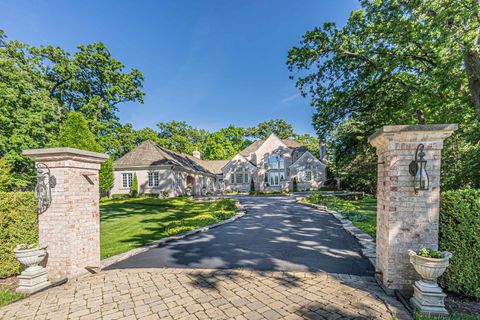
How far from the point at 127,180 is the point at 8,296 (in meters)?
22.4

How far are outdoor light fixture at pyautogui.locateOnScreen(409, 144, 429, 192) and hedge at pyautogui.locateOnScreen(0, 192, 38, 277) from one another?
7.33 m

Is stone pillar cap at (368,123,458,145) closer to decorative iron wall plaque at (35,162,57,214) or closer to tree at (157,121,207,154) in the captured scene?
decorative iron wall plaque at (35,162,57,214)

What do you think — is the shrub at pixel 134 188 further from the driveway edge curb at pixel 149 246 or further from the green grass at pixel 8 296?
the green grass at pixel 8 296

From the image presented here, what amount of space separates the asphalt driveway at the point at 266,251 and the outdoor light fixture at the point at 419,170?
7.11ft

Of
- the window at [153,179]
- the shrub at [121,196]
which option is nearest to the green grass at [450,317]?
the window at [153,179]

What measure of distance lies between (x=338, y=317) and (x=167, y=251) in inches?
179

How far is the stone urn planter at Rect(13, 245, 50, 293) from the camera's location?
3.88 metres

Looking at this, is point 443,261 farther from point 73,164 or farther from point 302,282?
point 73,164

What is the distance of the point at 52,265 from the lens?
Result: 4293 mm

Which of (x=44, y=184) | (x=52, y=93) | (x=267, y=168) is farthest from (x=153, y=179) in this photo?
(x=44, y=184)

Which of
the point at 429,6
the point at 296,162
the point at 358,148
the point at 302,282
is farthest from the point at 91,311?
the point at 296,162

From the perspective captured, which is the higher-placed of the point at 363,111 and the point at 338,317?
the point at 363,111

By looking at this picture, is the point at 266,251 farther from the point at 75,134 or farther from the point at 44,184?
the point at 75,134

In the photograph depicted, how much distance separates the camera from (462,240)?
11.5 ft
